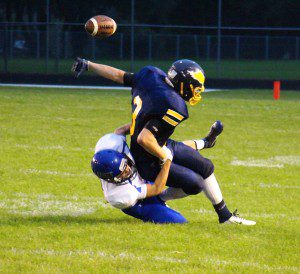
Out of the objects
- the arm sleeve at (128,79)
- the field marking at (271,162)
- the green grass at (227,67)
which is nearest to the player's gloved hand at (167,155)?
the arm sleeve at (128,79)

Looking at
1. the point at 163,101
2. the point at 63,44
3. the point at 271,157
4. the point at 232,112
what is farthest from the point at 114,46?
the point at 163,101

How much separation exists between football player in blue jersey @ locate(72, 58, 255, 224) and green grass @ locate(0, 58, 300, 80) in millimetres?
22887

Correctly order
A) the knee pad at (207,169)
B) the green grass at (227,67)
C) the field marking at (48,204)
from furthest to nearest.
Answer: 1. the green grass at (227,67)
2. the field marking at (48,204)
3. the knee pad at (207,169)

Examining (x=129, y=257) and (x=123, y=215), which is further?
(x=123, y=215)

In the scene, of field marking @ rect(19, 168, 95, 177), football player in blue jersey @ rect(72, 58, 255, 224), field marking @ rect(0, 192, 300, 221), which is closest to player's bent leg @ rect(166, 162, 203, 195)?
football player in blue jersey @ rect(72, 58, 255, 224)

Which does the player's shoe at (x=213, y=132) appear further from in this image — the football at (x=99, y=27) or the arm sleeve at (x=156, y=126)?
the football at (x=99, y=27)

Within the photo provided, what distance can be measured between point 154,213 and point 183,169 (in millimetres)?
396

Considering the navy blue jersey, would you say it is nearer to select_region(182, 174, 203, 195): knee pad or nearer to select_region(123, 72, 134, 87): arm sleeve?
select_region(123, 72, 134, 87): arm sleeve

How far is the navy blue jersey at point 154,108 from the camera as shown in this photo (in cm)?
626

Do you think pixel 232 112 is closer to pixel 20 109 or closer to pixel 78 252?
pixel 20 109

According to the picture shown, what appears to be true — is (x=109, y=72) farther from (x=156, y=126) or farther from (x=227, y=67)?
(x=227, y=67)

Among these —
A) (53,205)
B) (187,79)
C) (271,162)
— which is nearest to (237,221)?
(187,79)

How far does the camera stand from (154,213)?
6.68 meters

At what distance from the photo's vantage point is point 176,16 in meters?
37.0
